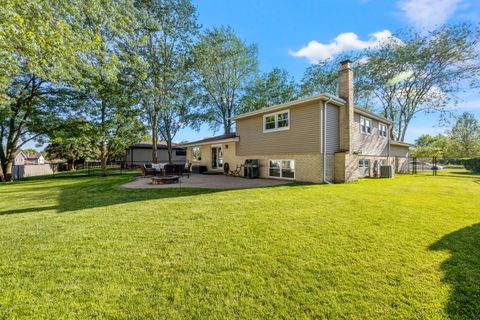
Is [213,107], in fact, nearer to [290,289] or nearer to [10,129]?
[10,129]

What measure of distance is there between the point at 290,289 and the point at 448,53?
27700mm

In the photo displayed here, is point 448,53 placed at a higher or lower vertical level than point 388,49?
lower

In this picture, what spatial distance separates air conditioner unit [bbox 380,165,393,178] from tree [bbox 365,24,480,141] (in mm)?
13574

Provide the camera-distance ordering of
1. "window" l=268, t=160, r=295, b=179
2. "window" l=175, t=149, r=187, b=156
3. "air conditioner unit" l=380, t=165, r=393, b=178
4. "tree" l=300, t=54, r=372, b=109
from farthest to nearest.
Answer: "window" l=175, t=149, r=187, b=156
"tree" l=300, t=54, r=372, b=109
"air conditioner unit" l=380, t=165, r=393, b=178
"window" l=268, t=160, r=295, b=179

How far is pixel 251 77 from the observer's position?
26016 millimetres

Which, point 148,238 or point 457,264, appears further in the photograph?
point 148,238

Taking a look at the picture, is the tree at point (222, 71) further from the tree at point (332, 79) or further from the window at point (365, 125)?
the window at point (365, 125)

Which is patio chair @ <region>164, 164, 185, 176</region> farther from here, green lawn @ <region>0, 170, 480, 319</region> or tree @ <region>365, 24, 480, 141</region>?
tree @ <region>365, 24, 480, 141</region>

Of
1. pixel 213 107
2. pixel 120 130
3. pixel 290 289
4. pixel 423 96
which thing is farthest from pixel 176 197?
pixel 423 96

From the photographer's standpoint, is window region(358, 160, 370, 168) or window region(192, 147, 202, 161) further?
window region(192, 147, 202, 161)

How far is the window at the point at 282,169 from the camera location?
1176 centimetres

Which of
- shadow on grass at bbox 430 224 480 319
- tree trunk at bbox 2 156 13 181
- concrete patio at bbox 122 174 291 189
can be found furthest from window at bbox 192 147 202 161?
shadow on grass at bbox 430 224 480 319

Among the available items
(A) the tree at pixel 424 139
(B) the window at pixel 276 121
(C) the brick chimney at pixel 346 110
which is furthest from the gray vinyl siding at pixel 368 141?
(A) the tree at pixel 424 139

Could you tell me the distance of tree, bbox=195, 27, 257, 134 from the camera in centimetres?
2229
